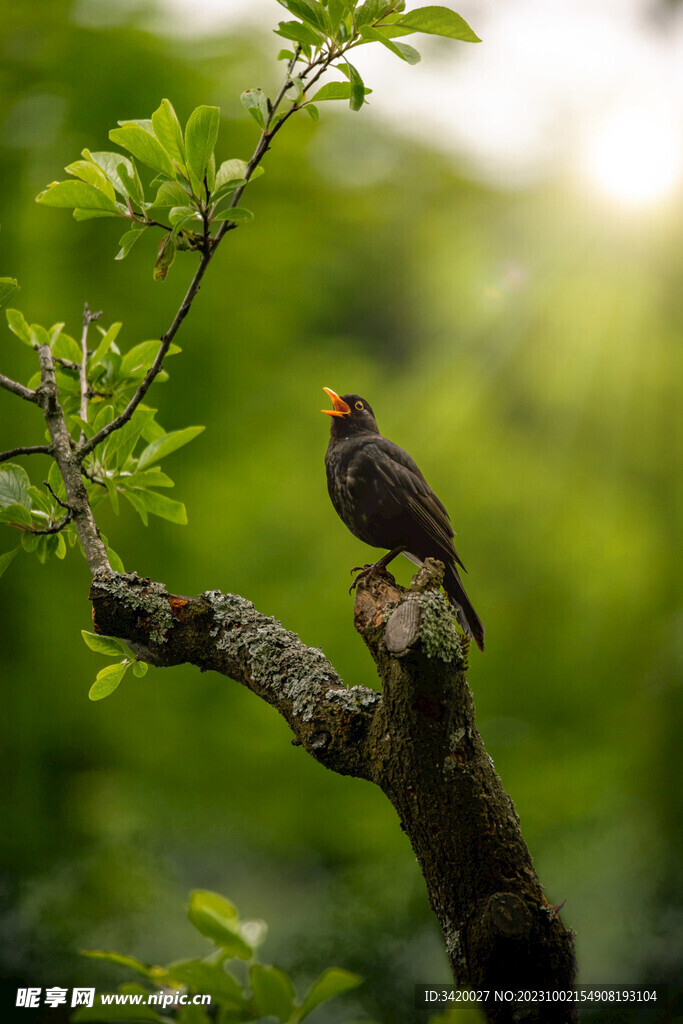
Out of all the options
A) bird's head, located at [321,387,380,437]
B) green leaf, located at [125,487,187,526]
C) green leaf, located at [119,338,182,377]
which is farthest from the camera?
bird's head, located at [321,387,380,437]

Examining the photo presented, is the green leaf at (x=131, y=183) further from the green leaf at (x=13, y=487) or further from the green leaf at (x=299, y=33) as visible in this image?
the green leaf at (x=13, y=487)

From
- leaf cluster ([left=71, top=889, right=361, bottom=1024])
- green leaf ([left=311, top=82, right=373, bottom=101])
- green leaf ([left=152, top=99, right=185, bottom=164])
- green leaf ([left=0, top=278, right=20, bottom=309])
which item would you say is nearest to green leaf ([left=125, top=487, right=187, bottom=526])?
green leaf ([left=0, top=278, right=20, bottom=309])

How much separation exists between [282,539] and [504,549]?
41.3 inches

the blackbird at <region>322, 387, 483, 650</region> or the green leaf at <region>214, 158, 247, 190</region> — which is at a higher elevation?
the green leaf at <region>214, 158, 247, 190</region>

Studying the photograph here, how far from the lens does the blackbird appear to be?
1.73 metres

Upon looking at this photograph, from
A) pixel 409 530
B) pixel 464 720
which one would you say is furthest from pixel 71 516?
pixel 464 720

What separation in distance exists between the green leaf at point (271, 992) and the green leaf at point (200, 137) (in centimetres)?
111

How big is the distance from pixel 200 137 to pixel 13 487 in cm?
77

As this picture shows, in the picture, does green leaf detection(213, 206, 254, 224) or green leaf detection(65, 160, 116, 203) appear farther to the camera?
green leaf detection(65, 160, 116, 203)

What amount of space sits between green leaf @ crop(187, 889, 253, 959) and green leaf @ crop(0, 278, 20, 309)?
1273mm

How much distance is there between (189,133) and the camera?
1.20 m

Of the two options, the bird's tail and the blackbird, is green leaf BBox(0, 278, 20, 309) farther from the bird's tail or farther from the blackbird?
the bird's tail

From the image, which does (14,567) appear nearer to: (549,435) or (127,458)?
(127,458)

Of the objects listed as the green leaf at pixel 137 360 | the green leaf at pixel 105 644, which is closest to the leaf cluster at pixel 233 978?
the green leaf at pixel 105 644
